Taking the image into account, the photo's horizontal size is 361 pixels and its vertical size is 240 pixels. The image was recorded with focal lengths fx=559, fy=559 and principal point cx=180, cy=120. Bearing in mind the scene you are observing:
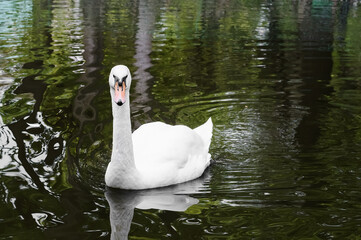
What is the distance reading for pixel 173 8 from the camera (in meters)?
29.2

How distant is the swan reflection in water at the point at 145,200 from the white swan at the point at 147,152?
69mm

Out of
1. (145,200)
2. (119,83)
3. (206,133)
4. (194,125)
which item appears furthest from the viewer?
(194,125)

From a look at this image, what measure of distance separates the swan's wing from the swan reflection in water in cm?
25

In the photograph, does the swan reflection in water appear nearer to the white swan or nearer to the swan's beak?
the white swan

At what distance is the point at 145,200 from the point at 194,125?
2.73 meters

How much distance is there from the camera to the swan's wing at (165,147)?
19.4ft

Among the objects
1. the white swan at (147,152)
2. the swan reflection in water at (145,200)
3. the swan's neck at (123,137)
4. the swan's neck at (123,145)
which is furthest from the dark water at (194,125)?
the swan's neck at (123,137)

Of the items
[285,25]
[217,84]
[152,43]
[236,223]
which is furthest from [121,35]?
[236,223]

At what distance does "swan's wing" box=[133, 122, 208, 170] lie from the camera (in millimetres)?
5906

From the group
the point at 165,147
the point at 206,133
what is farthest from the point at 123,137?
the point at 206,133

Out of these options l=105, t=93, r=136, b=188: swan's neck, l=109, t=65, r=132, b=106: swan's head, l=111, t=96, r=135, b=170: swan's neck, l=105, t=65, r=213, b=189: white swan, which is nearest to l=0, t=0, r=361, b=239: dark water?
l=105, t=65, r=213, b=189: white swan

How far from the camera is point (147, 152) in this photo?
600cm

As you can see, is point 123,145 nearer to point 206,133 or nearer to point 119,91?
point 119,91

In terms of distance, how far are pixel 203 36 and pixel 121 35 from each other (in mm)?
2677
